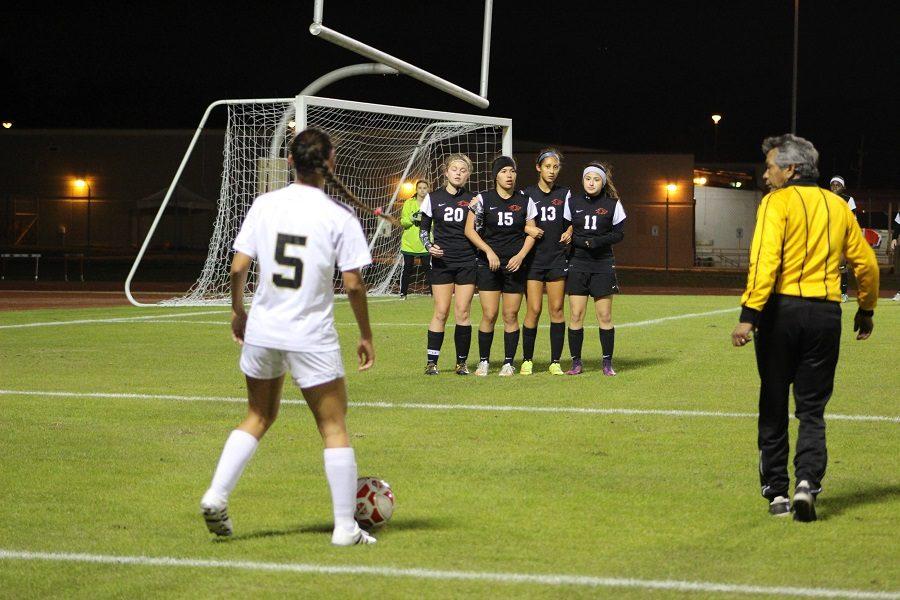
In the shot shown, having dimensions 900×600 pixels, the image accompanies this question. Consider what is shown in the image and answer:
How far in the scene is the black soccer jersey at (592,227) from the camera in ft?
39.6

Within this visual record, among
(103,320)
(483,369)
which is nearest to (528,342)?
(483,369)

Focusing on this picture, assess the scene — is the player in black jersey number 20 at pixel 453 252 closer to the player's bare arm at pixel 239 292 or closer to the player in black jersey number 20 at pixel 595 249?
the player in black jersey number 20 at pixel 595 249

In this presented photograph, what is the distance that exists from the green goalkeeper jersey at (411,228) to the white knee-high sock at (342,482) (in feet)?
54.0

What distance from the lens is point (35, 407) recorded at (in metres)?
10.1

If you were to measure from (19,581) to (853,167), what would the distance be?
10811 cm

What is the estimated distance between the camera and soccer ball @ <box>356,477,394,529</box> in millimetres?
6020

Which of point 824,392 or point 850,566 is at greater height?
point 824,392

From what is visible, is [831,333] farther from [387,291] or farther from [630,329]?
[387,291]

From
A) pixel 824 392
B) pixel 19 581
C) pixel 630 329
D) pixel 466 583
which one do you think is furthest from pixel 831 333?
pixel 630 329

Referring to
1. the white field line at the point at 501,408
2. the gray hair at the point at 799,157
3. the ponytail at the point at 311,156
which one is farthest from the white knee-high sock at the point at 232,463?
the white field line at the point at 501,408

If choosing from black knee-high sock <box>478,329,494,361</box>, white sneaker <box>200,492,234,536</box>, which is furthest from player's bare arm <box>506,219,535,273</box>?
white sneaker <box>200,492,234,536</box>

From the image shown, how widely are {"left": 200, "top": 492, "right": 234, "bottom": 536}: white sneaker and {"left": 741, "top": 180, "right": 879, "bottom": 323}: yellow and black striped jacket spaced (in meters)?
2.69

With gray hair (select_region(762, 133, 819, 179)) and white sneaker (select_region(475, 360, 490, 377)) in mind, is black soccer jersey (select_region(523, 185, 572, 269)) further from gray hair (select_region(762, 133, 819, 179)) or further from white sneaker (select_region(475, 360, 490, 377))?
gray hair (select_region(762, 133, 819, 179))

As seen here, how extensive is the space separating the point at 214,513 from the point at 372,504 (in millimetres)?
812
